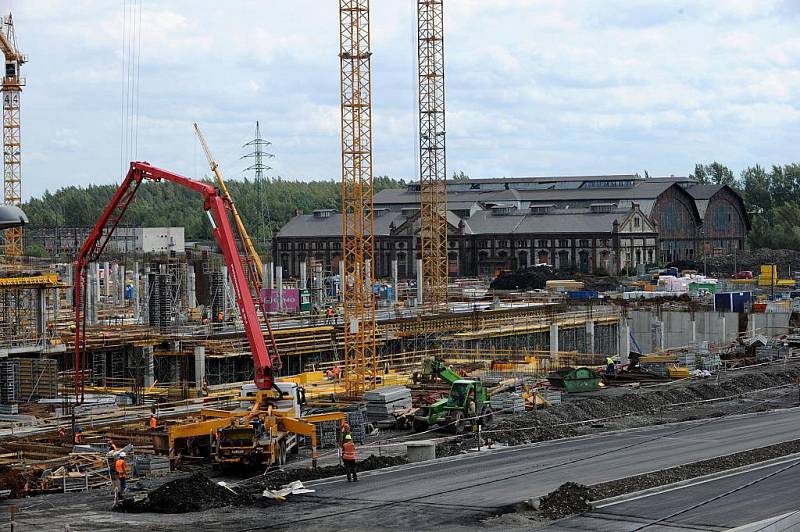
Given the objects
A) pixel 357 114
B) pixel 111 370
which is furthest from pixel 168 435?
pixel 111 370

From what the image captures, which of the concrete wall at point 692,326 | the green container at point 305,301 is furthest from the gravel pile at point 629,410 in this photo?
the green container at point 305,301

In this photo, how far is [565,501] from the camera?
23.3 metres

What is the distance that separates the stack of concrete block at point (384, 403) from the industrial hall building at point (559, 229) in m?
78.4

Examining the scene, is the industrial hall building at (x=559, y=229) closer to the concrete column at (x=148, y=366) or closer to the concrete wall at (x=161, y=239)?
the concrete wall at (x=161, y=239)

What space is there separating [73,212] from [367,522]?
7202 inches

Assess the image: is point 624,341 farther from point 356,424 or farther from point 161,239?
point 161,239

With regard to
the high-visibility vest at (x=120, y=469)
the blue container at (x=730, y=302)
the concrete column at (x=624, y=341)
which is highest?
the blue container at (x=730, y=302)

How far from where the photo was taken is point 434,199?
88625 millimetres

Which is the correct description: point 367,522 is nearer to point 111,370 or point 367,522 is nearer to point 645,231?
point 111,370

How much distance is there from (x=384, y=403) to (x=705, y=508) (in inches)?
664

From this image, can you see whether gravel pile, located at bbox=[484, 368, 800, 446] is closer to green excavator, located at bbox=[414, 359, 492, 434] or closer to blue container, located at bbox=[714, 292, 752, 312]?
green excavator, located at bbox=[414, 359, 492, 434]

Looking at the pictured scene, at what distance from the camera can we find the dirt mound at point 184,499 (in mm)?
24266

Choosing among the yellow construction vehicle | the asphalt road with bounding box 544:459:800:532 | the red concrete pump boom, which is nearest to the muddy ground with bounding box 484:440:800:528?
the asphalt road with bounding box 544:459:800:532

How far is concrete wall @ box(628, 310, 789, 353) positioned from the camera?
252ft
